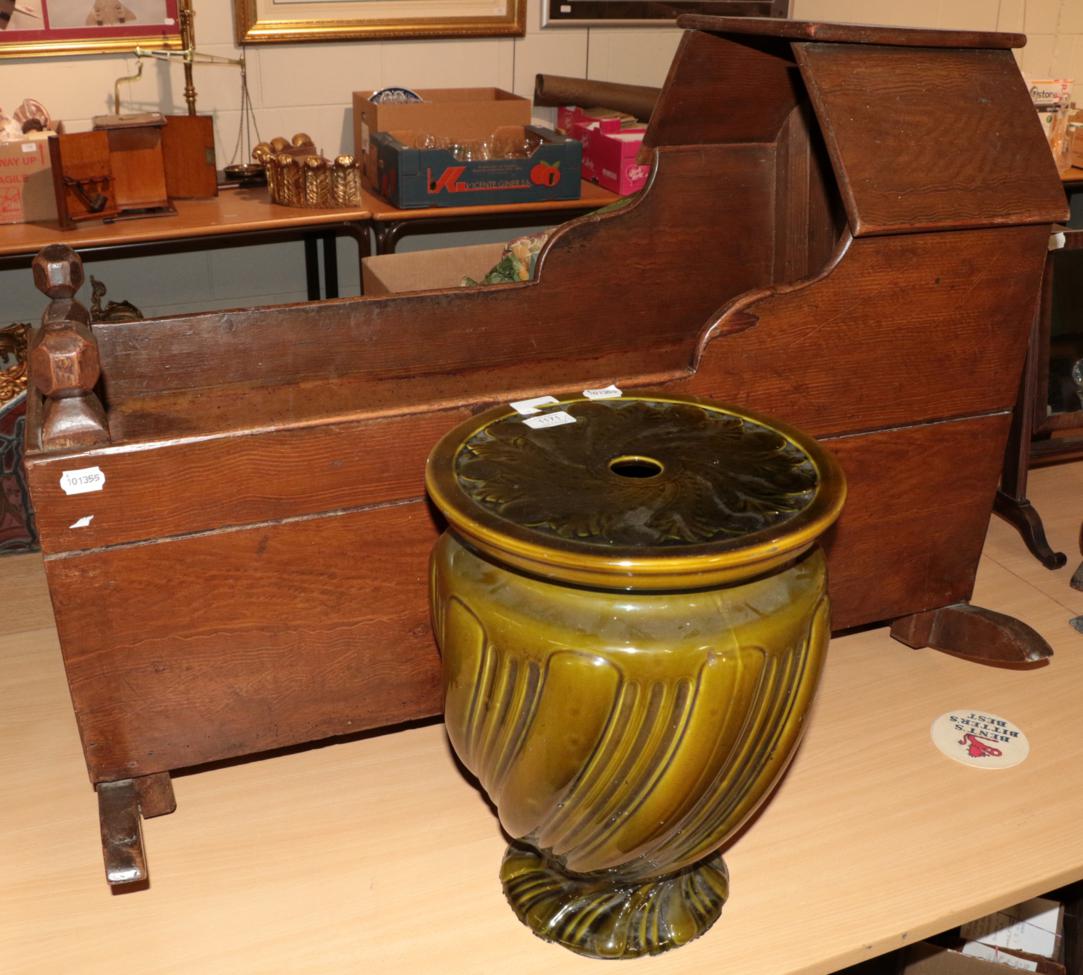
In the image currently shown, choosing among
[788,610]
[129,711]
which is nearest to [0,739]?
[129,711]

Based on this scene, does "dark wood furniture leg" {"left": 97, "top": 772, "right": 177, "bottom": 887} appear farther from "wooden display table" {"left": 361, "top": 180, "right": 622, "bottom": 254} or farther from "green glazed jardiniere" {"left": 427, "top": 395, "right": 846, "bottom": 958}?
"wooden display table" {"left": 361, "top": 180, "right": 622, "bottom": 254}

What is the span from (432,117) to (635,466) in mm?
2102

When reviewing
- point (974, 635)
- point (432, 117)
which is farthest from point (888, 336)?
point (432, 117)

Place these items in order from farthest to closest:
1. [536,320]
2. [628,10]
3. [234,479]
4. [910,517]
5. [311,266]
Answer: [628,10]
[311,266]
[536,320]
[910,517]
[234,479]

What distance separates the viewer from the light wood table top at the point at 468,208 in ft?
9.25

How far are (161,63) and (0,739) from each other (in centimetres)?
209

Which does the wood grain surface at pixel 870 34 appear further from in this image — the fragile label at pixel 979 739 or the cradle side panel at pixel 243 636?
the fragile label at pixel 979 739

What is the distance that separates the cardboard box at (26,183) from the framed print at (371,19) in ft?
2.41

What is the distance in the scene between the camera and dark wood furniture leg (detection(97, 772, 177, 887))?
1.25 m

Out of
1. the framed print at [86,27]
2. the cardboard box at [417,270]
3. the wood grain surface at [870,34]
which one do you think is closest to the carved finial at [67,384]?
the wood grain surface at [870,34]

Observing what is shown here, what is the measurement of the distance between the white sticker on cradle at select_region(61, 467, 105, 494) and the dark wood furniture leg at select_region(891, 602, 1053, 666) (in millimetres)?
1167

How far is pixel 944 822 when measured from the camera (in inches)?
55.6

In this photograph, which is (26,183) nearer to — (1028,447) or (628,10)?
(628,10)

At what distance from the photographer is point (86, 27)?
2893mm
